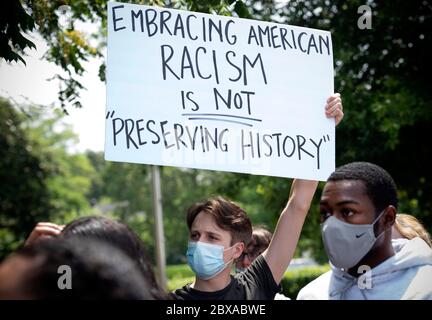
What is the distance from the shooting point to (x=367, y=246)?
8.71 feet

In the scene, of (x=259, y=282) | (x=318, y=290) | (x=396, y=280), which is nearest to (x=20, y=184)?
(x=259, y=282)

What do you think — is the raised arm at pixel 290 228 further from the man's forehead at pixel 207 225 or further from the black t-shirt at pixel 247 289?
the man's forehead at pixel 207 225

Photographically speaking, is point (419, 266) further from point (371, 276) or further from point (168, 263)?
point (168, 263)

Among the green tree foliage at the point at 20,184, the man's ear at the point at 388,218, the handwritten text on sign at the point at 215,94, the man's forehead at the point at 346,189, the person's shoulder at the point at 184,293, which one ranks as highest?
the green tree foliage at the point at 20,184

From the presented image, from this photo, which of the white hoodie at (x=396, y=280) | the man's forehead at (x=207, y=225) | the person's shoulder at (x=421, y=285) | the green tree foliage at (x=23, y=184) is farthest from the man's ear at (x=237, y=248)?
the green tree foliage at (x=23, y=184)

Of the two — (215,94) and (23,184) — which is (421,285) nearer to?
(215,94)

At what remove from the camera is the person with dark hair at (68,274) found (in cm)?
163

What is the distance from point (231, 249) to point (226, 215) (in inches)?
7.0

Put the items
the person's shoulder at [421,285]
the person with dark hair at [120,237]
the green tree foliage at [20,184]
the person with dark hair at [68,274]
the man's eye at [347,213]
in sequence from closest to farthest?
the person with dark hair at [68,274] < the person with dark hair at [120,237] < the person's shoulder at [421,285] < the man's eye at [347,213] < the green tree foliage at [20,184]

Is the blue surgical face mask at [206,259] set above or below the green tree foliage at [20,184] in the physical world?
below

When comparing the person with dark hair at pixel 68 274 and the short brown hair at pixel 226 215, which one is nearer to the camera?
the person with dark hair at pixel 68 274

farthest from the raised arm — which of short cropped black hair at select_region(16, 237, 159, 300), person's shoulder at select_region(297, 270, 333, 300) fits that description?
short cropped black hair at select_region(16, 237, 159, 300)

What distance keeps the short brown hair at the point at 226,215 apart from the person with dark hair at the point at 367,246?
0.57 metres
